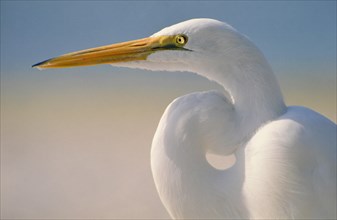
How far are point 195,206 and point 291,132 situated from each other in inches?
11.7

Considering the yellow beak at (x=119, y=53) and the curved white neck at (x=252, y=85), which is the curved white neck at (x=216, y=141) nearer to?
the curved white neck at (x=252, y=85)

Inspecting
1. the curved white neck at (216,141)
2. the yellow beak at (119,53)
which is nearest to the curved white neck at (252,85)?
the curved white neck at (216,141)

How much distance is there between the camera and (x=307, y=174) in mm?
1283

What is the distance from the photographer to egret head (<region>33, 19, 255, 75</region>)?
1345mm

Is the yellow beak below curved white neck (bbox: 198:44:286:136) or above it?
above

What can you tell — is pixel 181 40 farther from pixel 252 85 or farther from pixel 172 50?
pixel 252 85

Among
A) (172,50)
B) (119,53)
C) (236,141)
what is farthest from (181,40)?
(236,141)

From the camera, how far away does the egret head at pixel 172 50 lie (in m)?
A: 1.34

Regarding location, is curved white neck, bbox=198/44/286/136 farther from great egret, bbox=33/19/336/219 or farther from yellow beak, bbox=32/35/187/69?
yellow beak, bbox=32/35/187/69

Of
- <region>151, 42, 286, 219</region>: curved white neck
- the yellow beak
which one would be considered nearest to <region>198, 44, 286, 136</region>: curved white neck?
<region>151, 42, 286, 219</region>: curved white neck

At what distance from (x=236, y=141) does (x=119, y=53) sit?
40cm

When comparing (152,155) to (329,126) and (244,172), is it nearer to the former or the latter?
(244,172)

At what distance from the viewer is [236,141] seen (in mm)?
1362

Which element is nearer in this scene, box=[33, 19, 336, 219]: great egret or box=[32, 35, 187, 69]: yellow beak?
box=[33, 19, 336, 219]: great egret
